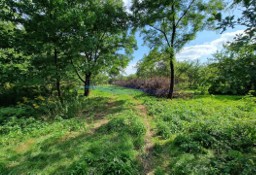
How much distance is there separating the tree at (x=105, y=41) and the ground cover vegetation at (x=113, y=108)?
0.22 feet

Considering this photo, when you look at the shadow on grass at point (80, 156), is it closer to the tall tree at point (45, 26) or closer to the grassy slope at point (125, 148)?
the grassy slope at point (125, 148)

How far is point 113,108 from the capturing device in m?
9.84

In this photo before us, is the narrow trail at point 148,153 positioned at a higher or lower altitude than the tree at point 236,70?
lower

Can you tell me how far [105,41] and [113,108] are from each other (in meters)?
6.11

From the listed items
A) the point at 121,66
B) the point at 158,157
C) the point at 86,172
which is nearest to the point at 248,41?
the point at 158,157

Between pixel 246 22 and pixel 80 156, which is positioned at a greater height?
pixel 246 22

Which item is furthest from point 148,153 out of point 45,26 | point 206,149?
point 45,26

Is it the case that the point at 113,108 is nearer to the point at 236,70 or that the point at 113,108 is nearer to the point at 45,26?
the point at 45,26

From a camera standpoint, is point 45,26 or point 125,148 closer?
point 125,148

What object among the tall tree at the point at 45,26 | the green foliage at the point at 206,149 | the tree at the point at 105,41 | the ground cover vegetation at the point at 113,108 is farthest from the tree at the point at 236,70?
the tree at the point at 105,41

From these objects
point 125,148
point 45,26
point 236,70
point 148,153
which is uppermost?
point 45,26

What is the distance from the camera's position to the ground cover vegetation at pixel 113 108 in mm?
3811

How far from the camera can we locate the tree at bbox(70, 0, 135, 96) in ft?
38.2

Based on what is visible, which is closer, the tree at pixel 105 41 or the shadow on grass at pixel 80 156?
the shadow on grass at pixel 80 156
